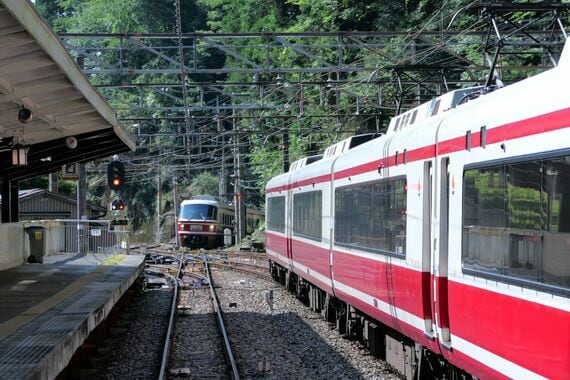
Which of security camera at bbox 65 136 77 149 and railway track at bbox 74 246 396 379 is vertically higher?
security camera at bbox 65 136 77 149

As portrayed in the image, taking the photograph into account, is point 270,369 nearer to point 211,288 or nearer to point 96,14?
point 211,288

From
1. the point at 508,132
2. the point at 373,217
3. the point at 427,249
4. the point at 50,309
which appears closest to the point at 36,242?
the point at 50,309

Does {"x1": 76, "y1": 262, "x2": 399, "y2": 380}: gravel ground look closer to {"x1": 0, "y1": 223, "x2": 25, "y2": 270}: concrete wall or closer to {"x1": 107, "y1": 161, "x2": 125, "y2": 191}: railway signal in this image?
{"x1": 0, "y1": 223, "x2": 25, "y2": 270}: concrete wall

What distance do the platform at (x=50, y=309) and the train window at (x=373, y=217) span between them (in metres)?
3.63

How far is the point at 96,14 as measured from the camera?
158ft

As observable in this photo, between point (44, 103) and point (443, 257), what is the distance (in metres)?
7.70

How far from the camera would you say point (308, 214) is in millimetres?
16359

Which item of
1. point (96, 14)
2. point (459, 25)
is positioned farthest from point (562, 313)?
point (96, 14)

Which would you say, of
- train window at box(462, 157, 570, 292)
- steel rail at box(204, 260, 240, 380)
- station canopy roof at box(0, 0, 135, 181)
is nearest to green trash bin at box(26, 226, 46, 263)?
station canopy roof at box(0, 0, 135, 181)

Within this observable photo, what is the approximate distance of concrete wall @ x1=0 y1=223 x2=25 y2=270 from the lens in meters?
17.6

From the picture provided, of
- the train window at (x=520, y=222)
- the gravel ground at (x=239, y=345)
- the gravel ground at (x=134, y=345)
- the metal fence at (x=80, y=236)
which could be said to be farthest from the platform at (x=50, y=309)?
the train window at (x=520, y=222)

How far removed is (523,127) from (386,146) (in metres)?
4.23

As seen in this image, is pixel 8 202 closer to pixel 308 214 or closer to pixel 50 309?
pixel 308 214

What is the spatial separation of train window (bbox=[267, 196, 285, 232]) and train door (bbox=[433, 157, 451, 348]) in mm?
13688
